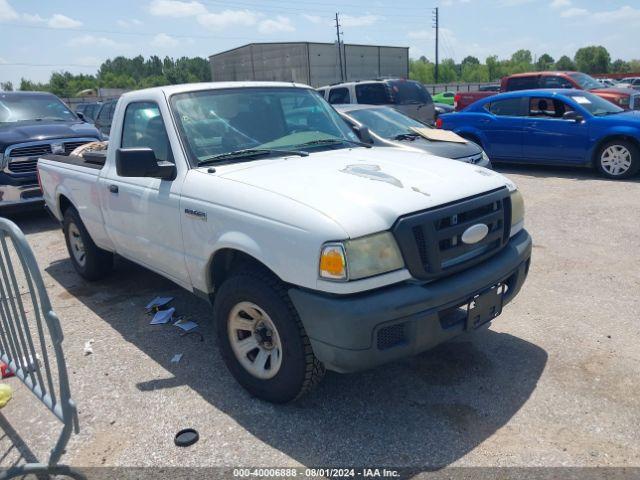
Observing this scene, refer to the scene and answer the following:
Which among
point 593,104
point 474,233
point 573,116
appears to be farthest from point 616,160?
point 474,233

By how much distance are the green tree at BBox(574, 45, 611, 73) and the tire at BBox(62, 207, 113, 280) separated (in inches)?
4355

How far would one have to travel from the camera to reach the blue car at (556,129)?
9.11m

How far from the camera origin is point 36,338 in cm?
440

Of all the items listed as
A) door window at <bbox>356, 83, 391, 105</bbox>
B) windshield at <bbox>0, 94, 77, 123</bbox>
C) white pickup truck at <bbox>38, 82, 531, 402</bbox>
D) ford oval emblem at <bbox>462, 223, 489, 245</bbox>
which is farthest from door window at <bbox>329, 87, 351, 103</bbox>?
ford oval emblem at <bbox>462, 223, 489, 245</bbox>

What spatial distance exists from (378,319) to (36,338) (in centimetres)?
329

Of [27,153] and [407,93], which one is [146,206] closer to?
[27,153]

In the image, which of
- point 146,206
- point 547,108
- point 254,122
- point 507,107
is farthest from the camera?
point 507,107

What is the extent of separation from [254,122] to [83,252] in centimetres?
265

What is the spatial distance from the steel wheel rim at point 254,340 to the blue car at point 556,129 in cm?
838

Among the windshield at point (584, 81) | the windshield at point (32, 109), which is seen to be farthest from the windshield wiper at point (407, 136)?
the windshield at point (584, 81)

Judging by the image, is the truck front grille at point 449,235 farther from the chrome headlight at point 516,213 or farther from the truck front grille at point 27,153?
the truck front grille at point 27,153

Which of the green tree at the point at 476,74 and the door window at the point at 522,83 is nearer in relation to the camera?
the door window at the point at 522,83

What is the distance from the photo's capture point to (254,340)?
10.4 feet

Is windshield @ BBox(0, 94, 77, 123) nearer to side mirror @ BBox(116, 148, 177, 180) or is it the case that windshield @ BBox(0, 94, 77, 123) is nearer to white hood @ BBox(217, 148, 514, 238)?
side mirror @ BBox(116, 148, 177, 180)
